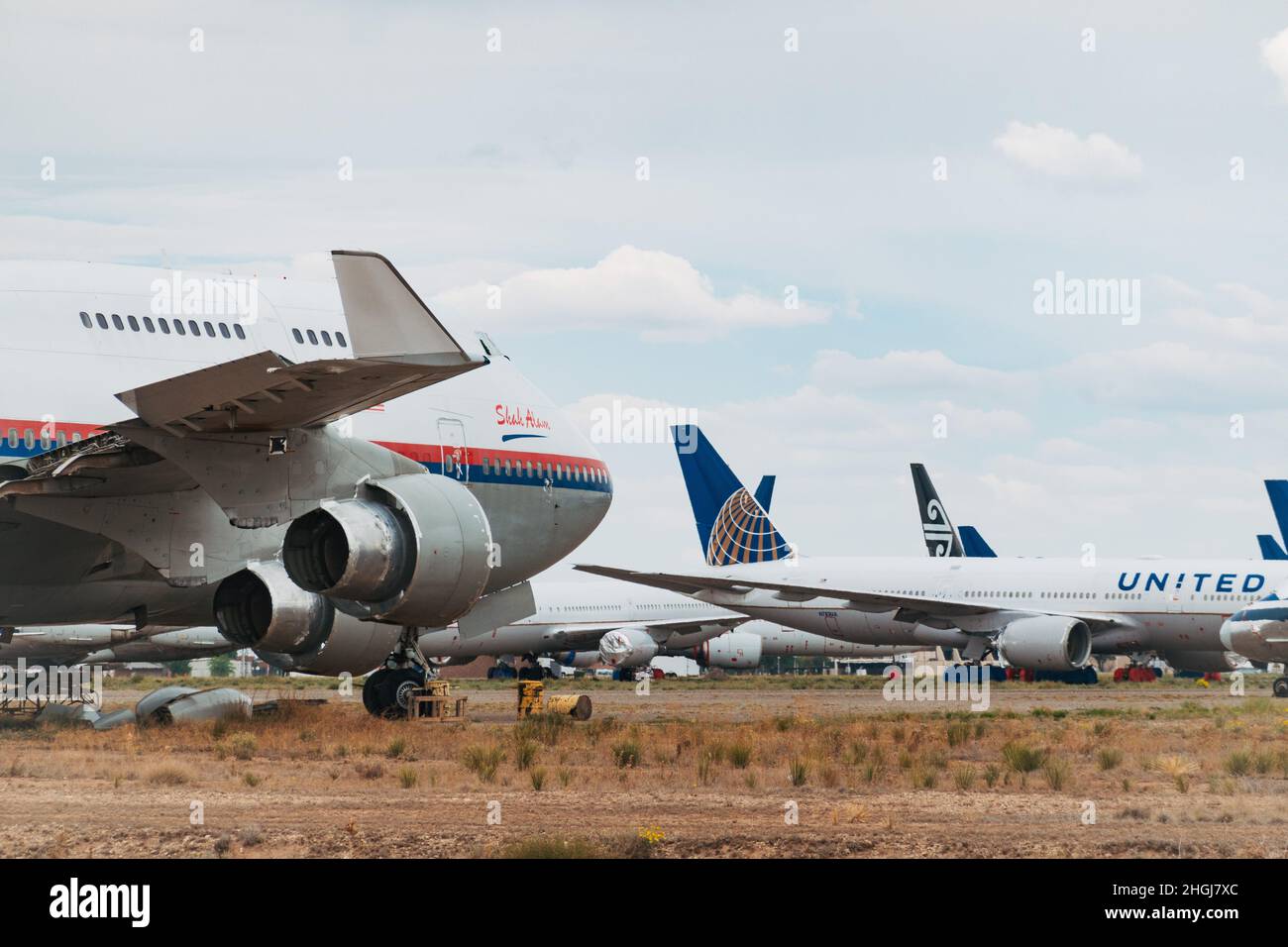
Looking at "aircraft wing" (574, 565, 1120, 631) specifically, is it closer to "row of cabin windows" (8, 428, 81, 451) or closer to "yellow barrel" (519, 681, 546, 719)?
"yellow barrel" (519, 681, 546, 719)

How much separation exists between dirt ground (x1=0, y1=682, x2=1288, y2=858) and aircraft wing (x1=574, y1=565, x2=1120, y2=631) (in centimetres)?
2089

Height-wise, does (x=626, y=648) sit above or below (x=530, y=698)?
below

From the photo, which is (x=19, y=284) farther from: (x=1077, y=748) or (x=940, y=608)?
(x=940, y=608)

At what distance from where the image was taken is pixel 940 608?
46.6m

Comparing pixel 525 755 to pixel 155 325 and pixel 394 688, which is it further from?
pixel 155 325

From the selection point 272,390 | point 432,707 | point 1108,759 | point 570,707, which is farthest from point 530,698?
point 272,390

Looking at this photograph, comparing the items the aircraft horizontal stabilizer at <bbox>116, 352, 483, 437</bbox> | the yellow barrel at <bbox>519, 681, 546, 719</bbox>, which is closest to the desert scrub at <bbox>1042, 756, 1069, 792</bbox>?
the aircraft horizontal stabilizer at <bbox>116, 352, 483, 437</bbox>

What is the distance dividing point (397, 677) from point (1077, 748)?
30.1ft

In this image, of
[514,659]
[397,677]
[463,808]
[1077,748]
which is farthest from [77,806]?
[514,659]

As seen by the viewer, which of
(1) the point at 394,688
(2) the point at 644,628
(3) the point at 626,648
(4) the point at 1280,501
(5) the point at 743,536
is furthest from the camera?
(2) the point at 644,628

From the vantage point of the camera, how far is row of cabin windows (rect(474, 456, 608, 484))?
21.2m

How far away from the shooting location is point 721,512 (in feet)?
182

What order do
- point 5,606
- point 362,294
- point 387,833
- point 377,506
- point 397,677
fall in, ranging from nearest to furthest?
1. point 387,833
2. point 362,294
3. point 377,506
4. point 5,606
5. point 397,677

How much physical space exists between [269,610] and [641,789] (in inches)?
245
